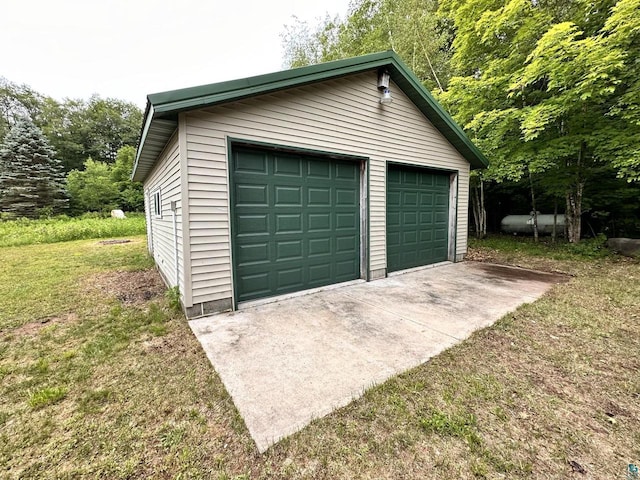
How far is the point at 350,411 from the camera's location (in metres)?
1.86

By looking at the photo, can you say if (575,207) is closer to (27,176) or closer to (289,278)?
(289,278)

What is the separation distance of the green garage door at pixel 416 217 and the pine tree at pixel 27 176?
23054 mm

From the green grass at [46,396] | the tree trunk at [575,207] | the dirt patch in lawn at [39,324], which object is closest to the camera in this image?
the green grass at [46,396]

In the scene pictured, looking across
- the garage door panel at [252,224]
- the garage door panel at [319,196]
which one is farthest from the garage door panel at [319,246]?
the garage door panel at [252,224]

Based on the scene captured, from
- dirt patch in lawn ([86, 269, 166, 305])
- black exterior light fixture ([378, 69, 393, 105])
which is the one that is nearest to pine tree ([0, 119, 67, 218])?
dirt patch in lawn ([86, 269, 166, 305])

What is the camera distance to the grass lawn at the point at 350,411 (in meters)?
1.48

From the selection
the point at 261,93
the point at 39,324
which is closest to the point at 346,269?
the point at 261,93

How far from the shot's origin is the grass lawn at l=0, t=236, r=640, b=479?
148cm

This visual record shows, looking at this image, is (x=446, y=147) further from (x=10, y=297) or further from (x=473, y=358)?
(x=10, y=297)

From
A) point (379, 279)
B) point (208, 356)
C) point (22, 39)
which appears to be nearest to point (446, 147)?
point (379, 279)

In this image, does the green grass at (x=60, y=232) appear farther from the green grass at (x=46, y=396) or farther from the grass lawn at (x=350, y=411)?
the green grass at (x=46, y=396)

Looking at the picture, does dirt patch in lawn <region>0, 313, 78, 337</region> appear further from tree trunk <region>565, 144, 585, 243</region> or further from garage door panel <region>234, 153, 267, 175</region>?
tree trunk <region>565, 144, 585, 243</region>

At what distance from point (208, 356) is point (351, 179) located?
364 centimetres

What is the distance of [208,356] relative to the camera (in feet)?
8.48
